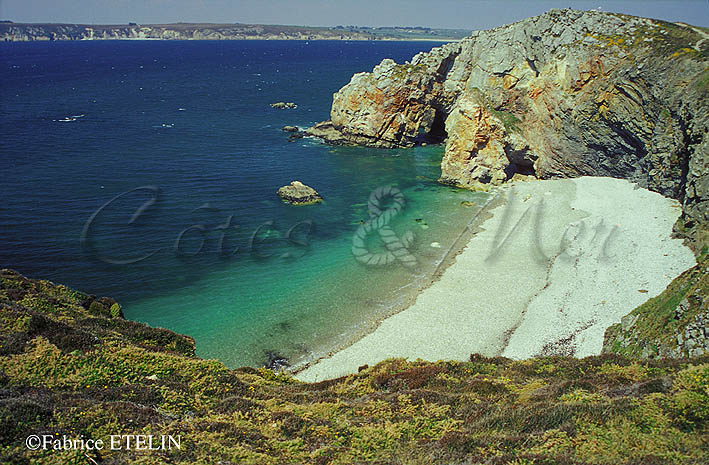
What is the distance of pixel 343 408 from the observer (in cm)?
1358

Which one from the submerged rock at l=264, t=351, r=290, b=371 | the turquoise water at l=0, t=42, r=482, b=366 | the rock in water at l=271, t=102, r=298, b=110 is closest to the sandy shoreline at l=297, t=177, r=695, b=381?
the submerged rock at l=264, t=351, r=290, b=371

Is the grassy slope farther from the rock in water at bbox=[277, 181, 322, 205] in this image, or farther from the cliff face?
the rock in water at bbox=[277, 181, 322, 205]

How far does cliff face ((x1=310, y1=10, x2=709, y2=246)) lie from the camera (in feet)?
125

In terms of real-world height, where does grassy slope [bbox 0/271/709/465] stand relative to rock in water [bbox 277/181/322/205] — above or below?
above

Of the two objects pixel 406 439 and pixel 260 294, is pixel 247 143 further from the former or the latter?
pixel 406 439

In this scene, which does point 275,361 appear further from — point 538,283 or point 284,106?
point 284,106

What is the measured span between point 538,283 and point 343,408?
70.4ft

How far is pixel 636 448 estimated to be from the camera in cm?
A: 986

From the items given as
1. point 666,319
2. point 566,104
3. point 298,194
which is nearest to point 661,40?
point 566,104

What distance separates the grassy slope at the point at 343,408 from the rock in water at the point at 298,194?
2968cm

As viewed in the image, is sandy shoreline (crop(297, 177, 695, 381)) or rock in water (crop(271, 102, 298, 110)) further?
rock in water (crop(271, 102, 298, 110))

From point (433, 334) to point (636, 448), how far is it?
52.4 ft

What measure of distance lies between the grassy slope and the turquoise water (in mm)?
10233

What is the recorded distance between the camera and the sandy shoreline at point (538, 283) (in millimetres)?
24328
